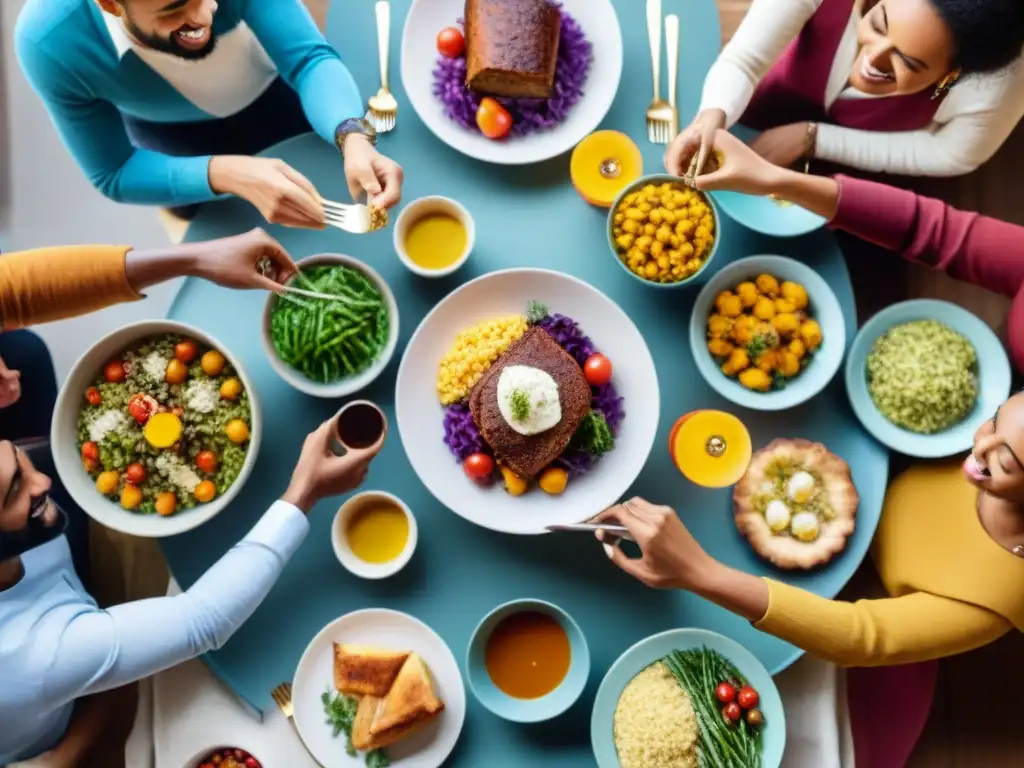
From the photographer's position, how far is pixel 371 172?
180cm

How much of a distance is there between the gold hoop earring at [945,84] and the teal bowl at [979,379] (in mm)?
463

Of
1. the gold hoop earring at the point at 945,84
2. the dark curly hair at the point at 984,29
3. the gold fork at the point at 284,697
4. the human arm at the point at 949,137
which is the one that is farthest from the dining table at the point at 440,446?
the dark curly hair at the point at 984,29

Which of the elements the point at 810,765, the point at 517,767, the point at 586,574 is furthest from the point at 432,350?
the point at 810,765

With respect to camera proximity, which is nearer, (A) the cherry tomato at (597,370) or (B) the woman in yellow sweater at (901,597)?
(B) the woman in yellow sweater at (901,597)

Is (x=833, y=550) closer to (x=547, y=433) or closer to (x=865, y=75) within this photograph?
(x=547, y=433)

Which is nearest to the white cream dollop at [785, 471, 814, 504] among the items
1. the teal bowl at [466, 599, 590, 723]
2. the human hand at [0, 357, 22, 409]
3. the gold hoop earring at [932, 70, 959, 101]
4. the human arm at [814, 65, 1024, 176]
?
the teal bowl at [466, 599, 590, 723]

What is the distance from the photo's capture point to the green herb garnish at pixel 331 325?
1777 millimetres

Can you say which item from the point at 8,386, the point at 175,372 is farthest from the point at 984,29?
the point at 8,386

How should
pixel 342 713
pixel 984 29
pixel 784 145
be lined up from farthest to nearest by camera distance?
1. pixel 784 145
2. pixel 342 713
3. pixel 984 29

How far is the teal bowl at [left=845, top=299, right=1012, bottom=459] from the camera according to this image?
182cm

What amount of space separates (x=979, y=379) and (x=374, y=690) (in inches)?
60.6

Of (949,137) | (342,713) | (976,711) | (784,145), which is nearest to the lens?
(342,713)

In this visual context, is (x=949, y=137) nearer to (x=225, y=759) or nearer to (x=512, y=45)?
(x=512, y=45)

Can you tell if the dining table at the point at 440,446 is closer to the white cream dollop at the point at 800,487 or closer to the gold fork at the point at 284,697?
the gold fork at the point at 284,697
